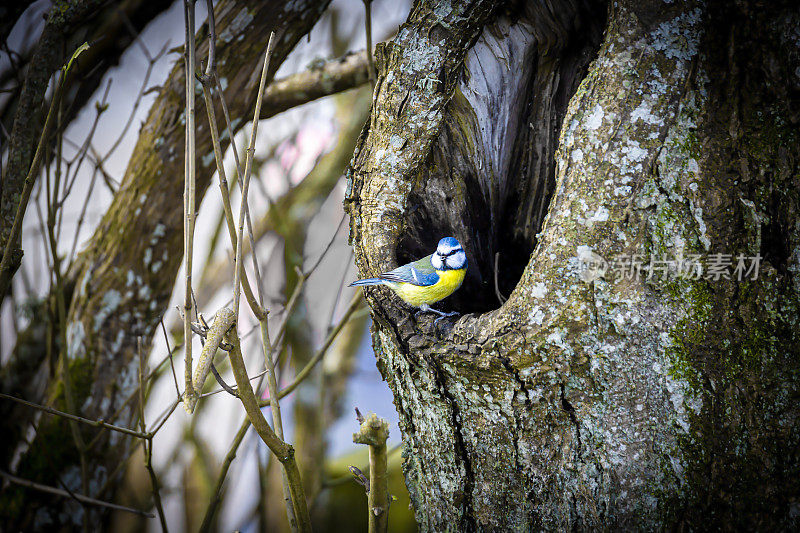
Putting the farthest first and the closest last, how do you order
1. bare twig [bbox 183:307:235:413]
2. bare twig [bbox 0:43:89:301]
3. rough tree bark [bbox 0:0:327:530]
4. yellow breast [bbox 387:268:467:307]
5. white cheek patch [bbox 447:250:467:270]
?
1. rough tree bark [bbox 0:0:327:530]
2. white cheek patch [bbox 447:250:467:270]
3. yellow breast [bbox 387:268:467:307]
4. bare twig [bbox 0:43:89:301]
5. bare twig [bbox 183:307:235:413]

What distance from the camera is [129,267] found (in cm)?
160

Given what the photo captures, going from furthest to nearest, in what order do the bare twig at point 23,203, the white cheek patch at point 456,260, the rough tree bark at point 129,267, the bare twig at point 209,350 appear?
the rough tree bark at point 129,267, the white cheek patch at point 456,260, the bare twig at point 23,203, the bare twig at point 209,350

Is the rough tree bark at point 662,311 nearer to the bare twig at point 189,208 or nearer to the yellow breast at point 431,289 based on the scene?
the yellow breast at point 431,289

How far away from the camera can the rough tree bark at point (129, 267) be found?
5.15 feet

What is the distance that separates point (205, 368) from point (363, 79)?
154 centimetres

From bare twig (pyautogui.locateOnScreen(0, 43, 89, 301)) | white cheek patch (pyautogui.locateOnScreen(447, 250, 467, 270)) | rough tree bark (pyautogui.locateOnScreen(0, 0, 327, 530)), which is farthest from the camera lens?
rough tree bark (pyautogui.locateOnScreen(0, 0, 327, 530))

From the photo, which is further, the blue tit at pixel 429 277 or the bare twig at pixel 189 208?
the blue tit at pixel 429 277

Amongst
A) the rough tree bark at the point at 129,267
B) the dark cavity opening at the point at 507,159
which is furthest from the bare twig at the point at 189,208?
the rough tree bark at the point at 129,267

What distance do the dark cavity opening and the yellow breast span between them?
0.31ft

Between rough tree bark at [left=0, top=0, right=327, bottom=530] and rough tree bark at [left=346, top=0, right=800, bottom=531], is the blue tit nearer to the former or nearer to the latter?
rough tree bark at [left=346, top=0, right=800, bottom=531]

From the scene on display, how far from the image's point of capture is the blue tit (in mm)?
1012

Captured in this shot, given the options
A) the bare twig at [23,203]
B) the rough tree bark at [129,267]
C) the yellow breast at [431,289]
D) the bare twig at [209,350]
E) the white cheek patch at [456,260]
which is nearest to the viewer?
the bare twig at [209,350]

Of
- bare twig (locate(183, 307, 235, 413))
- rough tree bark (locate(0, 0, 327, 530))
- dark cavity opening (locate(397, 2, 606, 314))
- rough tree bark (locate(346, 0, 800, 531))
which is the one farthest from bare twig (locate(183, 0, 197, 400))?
rough tree bark (locate(0, 0, 327, 530))

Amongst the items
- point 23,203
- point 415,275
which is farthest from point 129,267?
point 415,275
